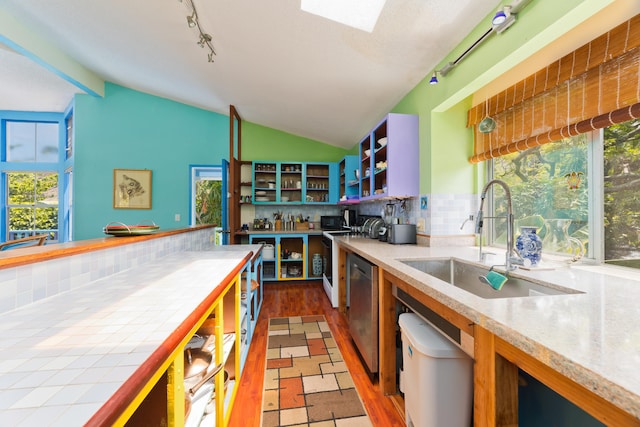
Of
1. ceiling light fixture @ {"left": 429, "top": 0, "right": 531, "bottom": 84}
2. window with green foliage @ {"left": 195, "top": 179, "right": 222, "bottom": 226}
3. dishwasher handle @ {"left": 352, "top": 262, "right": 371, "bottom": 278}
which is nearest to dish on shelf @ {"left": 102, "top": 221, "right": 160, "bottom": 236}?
dishwasher handle @ {"left": 352, "top": 262, "right": 371, "bottom": 278}

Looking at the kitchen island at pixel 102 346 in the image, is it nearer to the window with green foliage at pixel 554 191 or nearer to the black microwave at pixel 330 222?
the window with green foliage at pixel 554 191

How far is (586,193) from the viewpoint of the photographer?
1.41 meters

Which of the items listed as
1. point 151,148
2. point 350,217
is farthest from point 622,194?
point 151,148

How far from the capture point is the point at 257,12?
1.89m

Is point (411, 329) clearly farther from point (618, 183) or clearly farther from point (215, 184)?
point (215, 184)

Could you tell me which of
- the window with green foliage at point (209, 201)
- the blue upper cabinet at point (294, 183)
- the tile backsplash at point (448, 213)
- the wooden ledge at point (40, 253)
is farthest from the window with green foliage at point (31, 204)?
the tile backsplash at point (448, 213)

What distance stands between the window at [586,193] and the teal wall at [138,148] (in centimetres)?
448

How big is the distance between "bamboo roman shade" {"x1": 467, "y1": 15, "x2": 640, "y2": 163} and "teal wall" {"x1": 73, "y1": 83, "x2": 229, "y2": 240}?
4287 millimetres

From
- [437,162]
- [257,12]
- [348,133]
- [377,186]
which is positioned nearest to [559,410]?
[437,162]

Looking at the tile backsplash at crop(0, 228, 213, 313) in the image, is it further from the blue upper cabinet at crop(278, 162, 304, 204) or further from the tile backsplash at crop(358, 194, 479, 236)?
the blue upper cabinet at crop(278, 162, 304, 204)

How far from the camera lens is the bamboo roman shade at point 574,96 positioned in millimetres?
1128

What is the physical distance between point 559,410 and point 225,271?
1.53 meters

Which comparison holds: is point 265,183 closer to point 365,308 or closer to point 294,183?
point 294,183

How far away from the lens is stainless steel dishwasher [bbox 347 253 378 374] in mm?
1706
